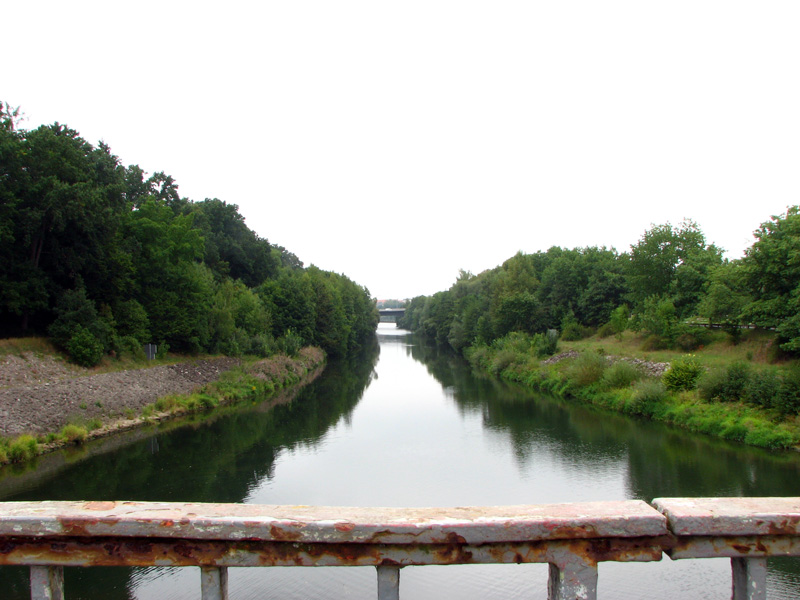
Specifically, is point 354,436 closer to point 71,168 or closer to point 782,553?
point 71,168

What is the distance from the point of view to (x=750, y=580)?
2.71m

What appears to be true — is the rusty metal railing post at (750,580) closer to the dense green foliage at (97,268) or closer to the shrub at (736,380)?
the shrub at (736,380)

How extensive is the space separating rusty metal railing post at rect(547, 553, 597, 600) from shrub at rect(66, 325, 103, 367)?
27.0m

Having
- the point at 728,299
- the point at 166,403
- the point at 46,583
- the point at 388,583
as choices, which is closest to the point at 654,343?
the point at 728,299

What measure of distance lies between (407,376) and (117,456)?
3077 cm

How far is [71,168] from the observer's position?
25422mm

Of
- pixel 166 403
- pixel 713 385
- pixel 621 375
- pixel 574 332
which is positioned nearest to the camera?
A: pixel 713 385

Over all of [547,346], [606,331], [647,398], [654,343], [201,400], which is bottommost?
[201,400]

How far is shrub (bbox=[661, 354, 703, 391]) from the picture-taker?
23.9 m

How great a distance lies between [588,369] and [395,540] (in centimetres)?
3009

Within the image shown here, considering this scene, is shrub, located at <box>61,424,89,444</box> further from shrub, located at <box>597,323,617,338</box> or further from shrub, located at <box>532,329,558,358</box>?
shrub, located at <box>597,323,617,338</box>

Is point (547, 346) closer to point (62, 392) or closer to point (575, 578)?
point (62, 392)

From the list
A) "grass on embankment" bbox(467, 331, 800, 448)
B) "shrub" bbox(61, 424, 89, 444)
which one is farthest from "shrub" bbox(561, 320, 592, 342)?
"shrub" bbox(61, 424, 89, 444)

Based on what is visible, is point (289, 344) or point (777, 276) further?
point (289, 344)
